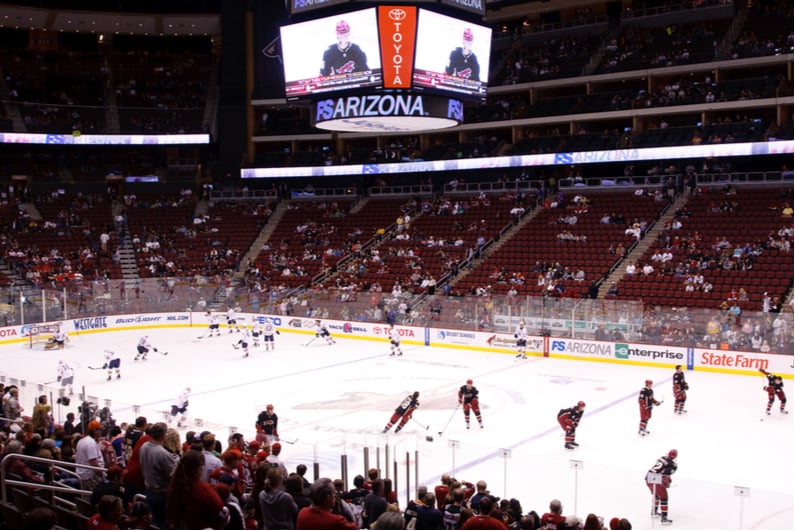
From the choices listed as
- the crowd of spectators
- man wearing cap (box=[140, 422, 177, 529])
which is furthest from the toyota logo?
man wearing cap (box=[140, 422, 177, 529])

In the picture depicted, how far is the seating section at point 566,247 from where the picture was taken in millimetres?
28625

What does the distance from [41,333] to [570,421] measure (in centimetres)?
2187

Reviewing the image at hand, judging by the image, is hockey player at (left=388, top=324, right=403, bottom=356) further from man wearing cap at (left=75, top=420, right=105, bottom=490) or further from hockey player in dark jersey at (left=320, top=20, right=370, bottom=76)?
man wearing cap at (left=75, top=420, right=105, bottom=490)

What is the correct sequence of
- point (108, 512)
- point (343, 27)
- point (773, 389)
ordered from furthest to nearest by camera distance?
point (343, 27), point (773, 389), point (108, 512)

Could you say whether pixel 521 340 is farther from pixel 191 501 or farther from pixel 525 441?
pixel 191 501

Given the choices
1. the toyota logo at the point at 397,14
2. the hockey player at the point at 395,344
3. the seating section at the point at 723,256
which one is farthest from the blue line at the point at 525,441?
the toyota logo at the point at 397,14

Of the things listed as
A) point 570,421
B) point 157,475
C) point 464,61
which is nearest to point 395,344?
point 464,61

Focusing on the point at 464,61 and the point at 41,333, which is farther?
the point at 41,333

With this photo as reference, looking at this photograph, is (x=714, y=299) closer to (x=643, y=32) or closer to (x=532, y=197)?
(x=532, y=197)

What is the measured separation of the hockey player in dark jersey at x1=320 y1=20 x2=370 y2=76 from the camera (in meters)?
19.2

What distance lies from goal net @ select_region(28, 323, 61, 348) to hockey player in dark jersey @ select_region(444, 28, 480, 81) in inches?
680

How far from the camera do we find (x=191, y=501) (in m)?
5.31

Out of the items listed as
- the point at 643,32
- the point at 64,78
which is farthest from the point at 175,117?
the point at 643,32

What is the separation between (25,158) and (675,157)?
114ft
